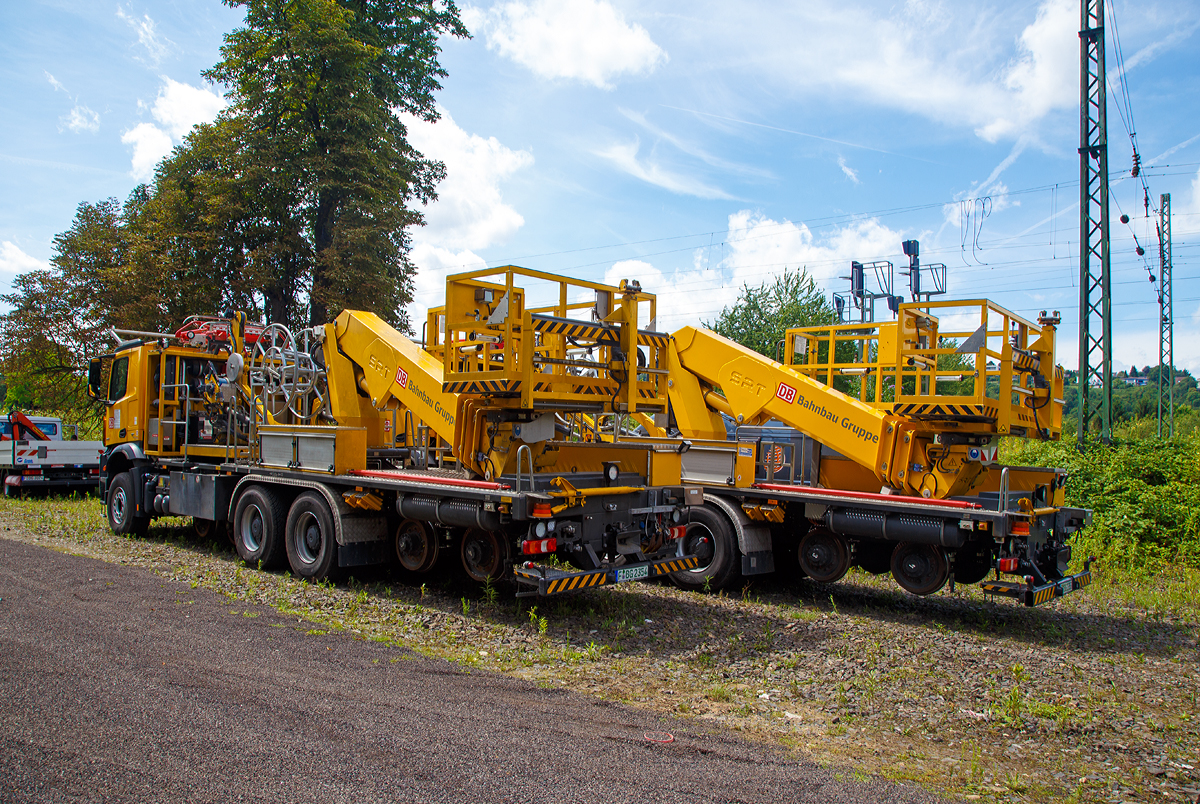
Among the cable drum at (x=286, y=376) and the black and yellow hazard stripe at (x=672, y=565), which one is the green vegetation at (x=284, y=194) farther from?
the black and yellow hazard stripe at (x=672, y=565)

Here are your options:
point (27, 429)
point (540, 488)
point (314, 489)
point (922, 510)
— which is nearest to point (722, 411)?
point (922, 510)

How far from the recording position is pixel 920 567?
8.33 meters

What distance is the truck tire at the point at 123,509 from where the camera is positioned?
12.8 metres

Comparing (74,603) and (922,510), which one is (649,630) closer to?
(922,510)

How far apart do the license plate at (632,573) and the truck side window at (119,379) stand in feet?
30.9

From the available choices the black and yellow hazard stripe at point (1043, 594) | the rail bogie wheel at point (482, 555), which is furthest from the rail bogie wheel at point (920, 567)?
the rail bogie wheel at point (482, 555)

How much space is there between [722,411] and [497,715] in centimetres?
660

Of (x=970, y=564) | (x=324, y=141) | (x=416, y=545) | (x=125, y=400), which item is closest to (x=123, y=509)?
(x=125, y=400)

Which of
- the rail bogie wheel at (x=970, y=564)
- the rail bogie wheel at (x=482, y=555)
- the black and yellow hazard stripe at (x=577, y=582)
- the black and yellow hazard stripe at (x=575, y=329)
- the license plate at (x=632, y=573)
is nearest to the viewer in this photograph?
the black and yellow hazard stripe at (x=577, y=582)

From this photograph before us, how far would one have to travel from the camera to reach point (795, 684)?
617 cm

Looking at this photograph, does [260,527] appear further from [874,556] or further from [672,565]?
[874,556]

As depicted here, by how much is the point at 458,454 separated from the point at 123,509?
7.89 metres

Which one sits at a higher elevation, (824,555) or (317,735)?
(824,555)

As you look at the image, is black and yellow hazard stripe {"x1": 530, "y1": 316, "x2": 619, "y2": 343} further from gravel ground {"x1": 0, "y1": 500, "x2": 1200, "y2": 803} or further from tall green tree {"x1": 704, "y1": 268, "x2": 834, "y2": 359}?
tall green tree {"x1": 704, "y1": 268, "x2": 834, "y2": 359}
